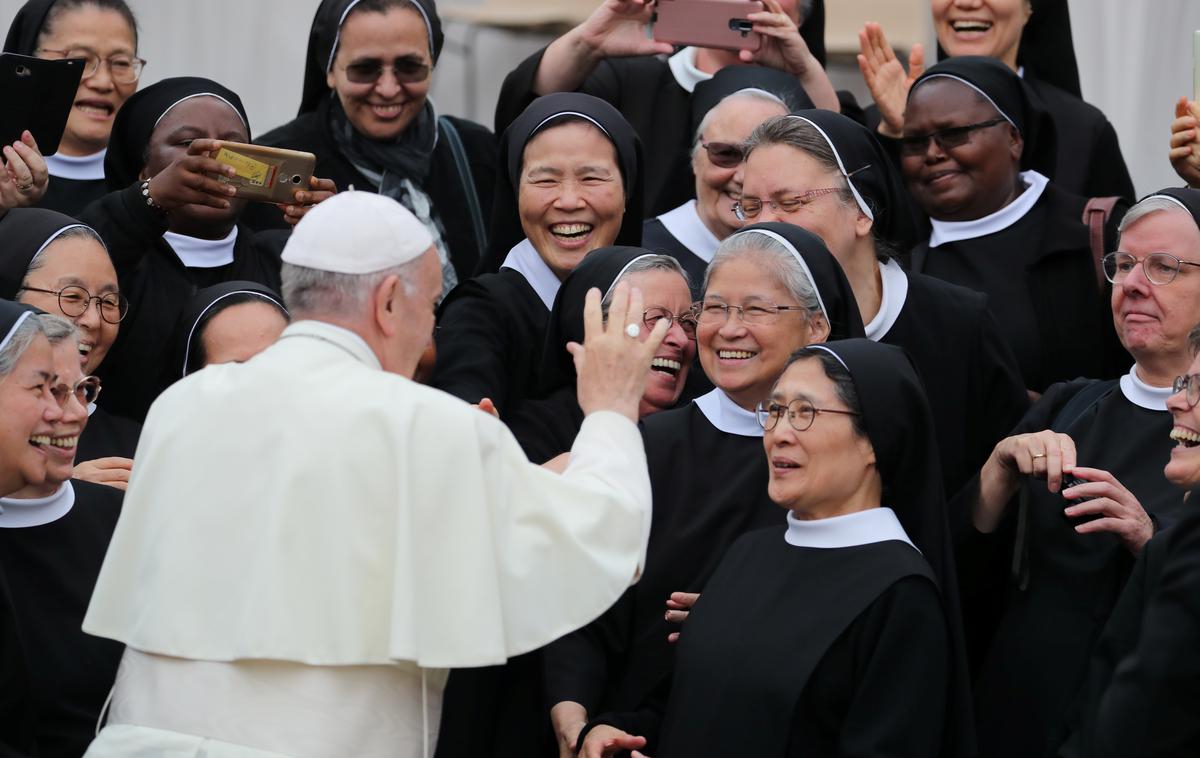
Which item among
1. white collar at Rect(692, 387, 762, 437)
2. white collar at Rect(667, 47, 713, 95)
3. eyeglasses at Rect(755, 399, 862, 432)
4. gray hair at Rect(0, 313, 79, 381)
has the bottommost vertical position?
white collar at Rect(692, 387, 762, 437)

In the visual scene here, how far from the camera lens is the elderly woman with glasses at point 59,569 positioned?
464 cm

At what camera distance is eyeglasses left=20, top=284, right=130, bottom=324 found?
5.53 m

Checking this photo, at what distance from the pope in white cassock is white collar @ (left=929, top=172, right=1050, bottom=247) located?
2.50 meters

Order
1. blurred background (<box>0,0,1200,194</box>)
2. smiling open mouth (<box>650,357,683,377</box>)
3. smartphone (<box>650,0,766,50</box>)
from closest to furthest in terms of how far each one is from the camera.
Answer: smiling open mouth (<box>650,357,683,377</box>) < smartphone (<box>650,0,766,50</box>) < blurred background (<box>0,0,1200,194</box>)

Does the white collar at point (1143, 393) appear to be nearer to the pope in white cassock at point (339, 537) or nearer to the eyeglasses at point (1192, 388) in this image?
the eyeglasses at point (1192, 388)

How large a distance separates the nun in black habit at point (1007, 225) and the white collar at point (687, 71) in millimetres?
885

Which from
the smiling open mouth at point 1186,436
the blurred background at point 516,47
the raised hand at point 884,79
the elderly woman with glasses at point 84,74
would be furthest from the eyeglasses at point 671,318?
the blurred background at point 516,47

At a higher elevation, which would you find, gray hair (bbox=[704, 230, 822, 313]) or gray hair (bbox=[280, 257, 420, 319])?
gray hair (bbox=[280, 257, 420, 319])

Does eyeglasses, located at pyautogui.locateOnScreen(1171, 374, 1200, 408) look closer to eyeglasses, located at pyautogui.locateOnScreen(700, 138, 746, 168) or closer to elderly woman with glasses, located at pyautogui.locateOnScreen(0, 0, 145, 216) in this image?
eyeglasses, located at pyautogui.locateOnScreen(700, 138, 746, 168)

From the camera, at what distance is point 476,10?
9.38 m

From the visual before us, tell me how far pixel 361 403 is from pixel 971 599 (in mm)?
2111

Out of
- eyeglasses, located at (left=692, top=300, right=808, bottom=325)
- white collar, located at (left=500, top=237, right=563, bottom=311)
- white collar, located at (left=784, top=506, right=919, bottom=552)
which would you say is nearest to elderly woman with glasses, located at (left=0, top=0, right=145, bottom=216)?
white collar, located at (left=500, top=237, right=563, bottom=311)

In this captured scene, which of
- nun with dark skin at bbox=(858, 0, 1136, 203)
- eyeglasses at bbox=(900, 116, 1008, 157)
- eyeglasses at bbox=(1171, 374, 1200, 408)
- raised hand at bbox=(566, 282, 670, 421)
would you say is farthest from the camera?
nun with dark skin at bbox=(858, 0, 1136, 203)

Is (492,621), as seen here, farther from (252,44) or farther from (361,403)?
(252,44)
